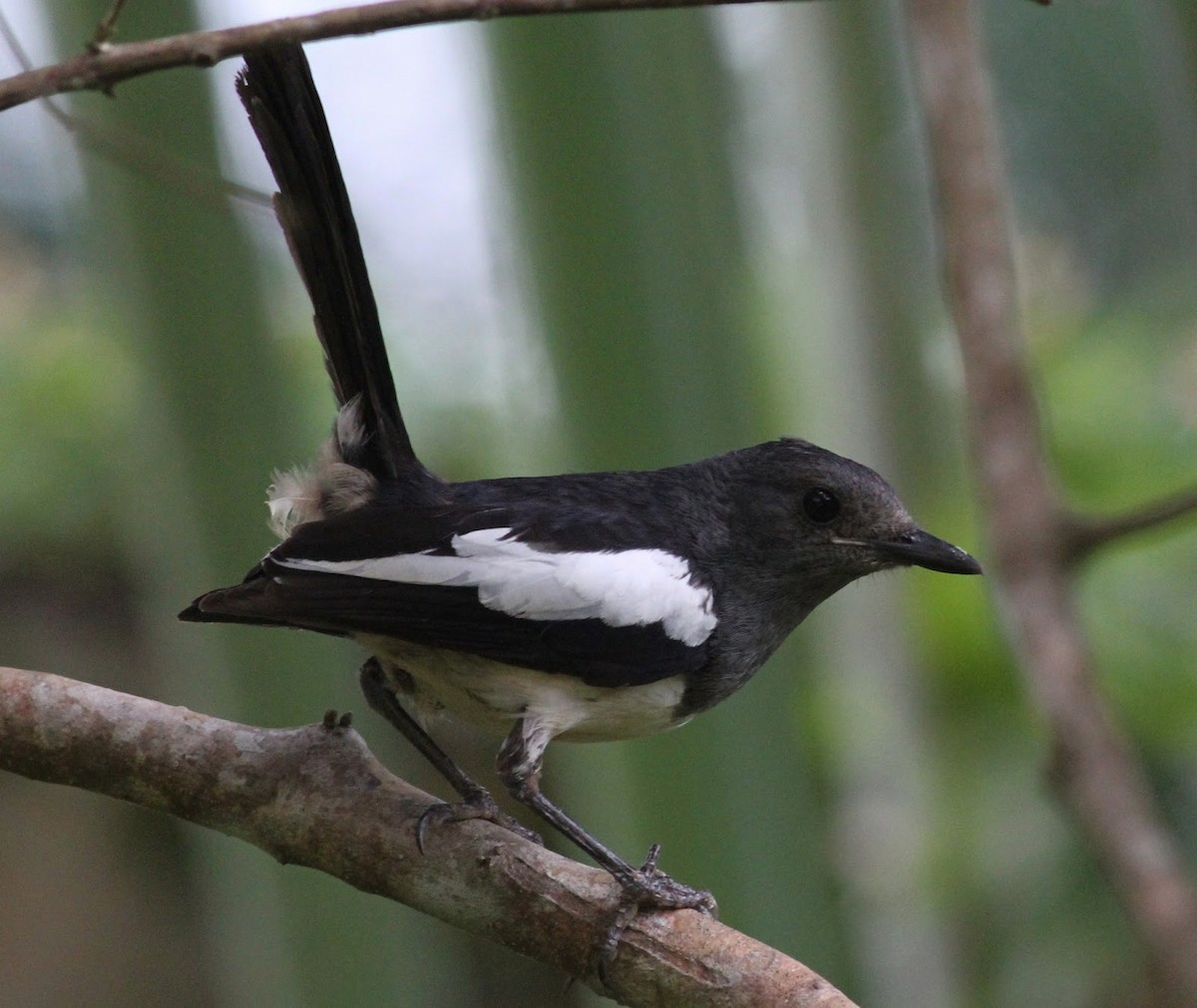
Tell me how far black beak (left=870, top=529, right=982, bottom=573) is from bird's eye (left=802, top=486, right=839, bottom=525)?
114 mm

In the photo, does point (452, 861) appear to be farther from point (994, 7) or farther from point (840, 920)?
point (994, 7)

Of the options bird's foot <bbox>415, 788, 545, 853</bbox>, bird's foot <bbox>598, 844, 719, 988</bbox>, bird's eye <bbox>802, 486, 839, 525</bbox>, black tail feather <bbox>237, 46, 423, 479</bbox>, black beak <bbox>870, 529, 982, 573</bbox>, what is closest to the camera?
bird's foot <bbox>598, 844, 719, 988</bbox>

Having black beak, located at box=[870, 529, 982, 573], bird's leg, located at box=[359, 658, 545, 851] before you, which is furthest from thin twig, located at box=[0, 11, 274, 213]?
black beak, located at box=[870, 529, 982, 573]

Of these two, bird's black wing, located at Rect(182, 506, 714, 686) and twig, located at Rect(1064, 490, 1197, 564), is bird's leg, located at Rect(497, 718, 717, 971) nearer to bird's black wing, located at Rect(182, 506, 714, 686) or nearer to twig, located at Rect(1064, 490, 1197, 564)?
bird's black wing, located at Rect(182, 506, 714, 686)

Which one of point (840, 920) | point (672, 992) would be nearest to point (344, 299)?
point (672, 992)

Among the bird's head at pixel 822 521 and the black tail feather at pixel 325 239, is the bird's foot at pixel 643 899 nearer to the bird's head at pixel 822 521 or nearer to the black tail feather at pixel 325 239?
the bird's head at pixel 822 521

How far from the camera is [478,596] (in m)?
2.59

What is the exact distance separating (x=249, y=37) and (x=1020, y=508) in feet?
6.65

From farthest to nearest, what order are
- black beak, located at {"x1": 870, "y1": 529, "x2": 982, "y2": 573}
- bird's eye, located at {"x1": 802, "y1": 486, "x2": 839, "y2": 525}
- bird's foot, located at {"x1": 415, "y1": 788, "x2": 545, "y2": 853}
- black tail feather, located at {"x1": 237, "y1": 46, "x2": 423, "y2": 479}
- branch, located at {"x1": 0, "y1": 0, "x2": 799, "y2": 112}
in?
bird's eye, located at {"x1": 802, "y1": 486, "x2": 839, "y2": 525} < black beak, located at {"x1": 870, "y1": 529, "x2": 982, "y2": 573} < black tail feather, located at {"x1": 237, "y1": 46, "x2": 423, "y2": 479} < bird's foot, located at {"x1": 415, "y1": 788, "x2": 545, "y2": 853} < branch, located at {"x1": 0, "y1": 0, "x2": 799, "y2": 112}

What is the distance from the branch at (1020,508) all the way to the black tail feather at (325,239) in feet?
4.50

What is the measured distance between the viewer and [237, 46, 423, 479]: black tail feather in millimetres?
2645

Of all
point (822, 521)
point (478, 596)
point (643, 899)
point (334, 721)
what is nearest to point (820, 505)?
point (822, 521)

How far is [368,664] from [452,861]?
60cm

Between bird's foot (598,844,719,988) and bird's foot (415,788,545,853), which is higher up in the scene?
bird's foot (415,788,545,853)
